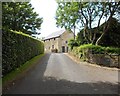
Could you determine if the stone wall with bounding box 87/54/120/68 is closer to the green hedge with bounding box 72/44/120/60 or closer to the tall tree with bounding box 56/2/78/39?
the green hedge with bounding box 72/44/120/60

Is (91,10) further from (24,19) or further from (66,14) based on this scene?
(24,19)

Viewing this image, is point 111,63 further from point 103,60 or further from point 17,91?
point 17,91

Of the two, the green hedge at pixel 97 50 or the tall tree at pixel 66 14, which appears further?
the tall tree at pixel 66 14

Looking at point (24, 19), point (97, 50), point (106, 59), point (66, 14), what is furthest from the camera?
point (24, 19)

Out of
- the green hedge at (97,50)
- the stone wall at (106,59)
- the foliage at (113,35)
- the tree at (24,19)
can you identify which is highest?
the tree at (24,19)

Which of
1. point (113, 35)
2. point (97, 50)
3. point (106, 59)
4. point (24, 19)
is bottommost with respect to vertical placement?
point (106, 59)

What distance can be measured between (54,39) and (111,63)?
56803 millimetres

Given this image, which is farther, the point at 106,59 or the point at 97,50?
the point at 97,50

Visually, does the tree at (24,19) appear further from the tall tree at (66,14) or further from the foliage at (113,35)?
the foliage at (113,35)

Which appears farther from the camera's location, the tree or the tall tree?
the tree

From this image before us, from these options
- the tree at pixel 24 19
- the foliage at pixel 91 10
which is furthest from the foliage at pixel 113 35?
the tree at pixel 24 19

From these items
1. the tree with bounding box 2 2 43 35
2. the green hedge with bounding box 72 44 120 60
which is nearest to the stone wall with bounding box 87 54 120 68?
the green hedge with bounding box 72 44 120 60

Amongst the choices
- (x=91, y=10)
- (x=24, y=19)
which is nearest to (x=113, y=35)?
(x=91, y=10)

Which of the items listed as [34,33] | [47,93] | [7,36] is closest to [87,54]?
[7,36]
